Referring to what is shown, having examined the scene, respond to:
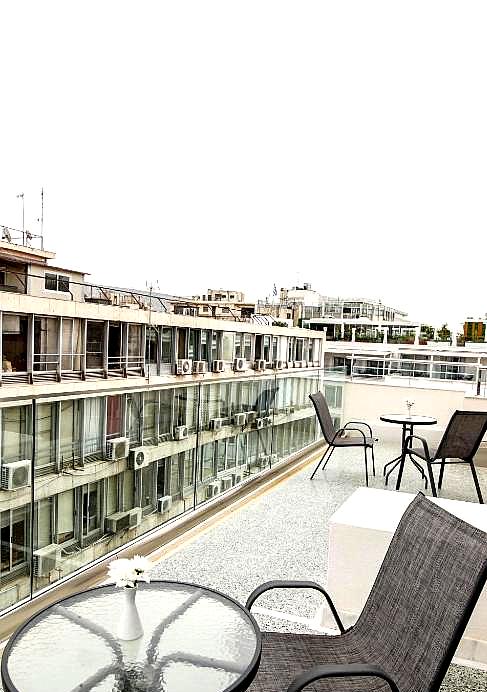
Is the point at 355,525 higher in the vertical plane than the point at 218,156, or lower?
lower

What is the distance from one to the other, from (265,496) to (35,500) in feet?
8.06

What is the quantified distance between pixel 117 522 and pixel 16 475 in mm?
903

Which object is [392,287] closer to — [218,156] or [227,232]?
[227,232]

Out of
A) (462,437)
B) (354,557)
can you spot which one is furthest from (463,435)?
(354,557)

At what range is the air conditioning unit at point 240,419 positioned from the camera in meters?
4.80

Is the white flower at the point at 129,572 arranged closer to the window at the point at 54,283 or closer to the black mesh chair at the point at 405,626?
the black mesh chair at the point at 405,626

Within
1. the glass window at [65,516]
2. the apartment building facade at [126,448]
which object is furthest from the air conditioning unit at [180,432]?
the glass window at [65,516]

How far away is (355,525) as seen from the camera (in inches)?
99.7

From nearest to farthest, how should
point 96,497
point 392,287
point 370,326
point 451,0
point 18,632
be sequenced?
point 18,632, point 96,497, point 451,0, point 370,326, point 392,287

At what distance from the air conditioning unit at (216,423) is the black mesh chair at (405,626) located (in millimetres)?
2388

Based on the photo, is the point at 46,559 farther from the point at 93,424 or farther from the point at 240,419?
the point at 240,419

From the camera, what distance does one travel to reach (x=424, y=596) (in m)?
1.72

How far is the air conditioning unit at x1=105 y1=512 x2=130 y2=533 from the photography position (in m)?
3.08

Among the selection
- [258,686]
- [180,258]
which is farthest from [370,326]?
[258,686]
